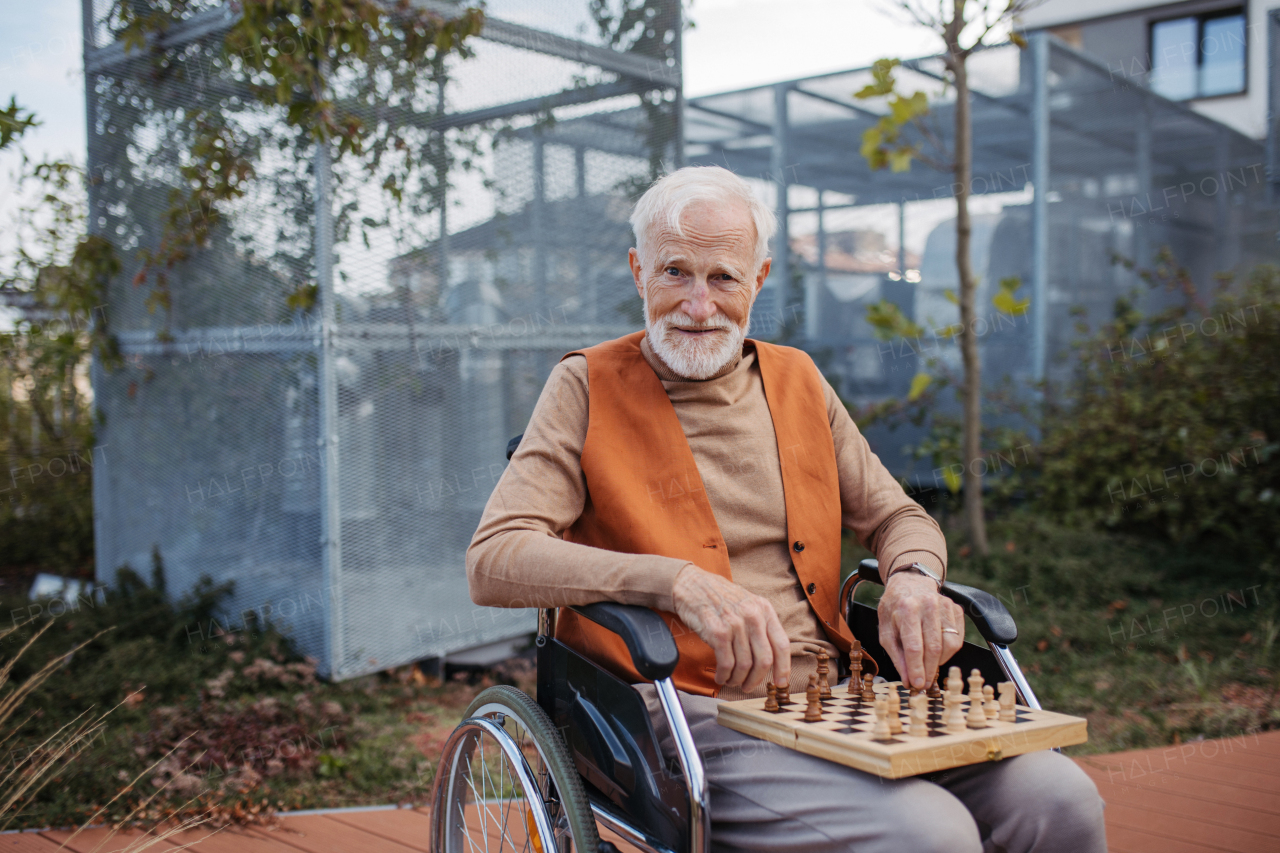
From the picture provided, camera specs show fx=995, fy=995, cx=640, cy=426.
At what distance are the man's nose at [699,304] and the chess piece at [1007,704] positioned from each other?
817 millimetres

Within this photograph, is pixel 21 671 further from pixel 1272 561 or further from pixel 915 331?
pixel 1272 561

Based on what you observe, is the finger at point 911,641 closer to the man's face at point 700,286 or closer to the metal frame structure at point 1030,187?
the man's face at point 700,286

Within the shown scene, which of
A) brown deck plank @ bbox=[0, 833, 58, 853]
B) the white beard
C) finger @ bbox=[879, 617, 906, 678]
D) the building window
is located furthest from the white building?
brown deck plank @ bbox=[0, 833, 58, 853]

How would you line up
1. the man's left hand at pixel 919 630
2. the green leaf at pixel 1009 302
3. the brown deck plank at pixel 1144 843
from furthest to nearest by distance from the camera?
1. the green leaf at pixel 1009 302
2. the brown deck plank at pixel 1144 843
3. the man's left hand at pixel 919 630

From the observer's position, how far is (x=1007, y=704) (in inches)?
A: 58.7

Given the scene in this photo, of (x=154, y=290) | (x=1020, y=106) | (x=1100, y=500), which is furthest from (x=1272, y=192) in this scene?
(x=154, y=290)

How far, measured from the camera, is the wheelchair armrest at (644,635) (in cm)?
135

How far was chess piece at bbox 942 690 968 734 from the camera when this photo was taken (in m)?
1.41

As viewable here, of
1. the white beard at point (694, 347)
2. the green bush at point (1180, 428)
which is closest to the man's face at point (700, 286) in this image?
the white beard at point (694, 347)

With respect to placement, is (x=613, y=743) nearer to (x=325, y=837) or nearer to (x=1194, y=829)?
(x=325, y=837)

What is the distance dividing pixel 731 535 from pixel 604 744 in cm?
48

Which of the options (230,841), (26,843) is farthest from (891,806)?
(26,843)

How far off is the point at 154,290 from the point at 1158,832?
392 cm

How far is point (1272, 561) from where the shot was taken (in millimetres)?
4562
